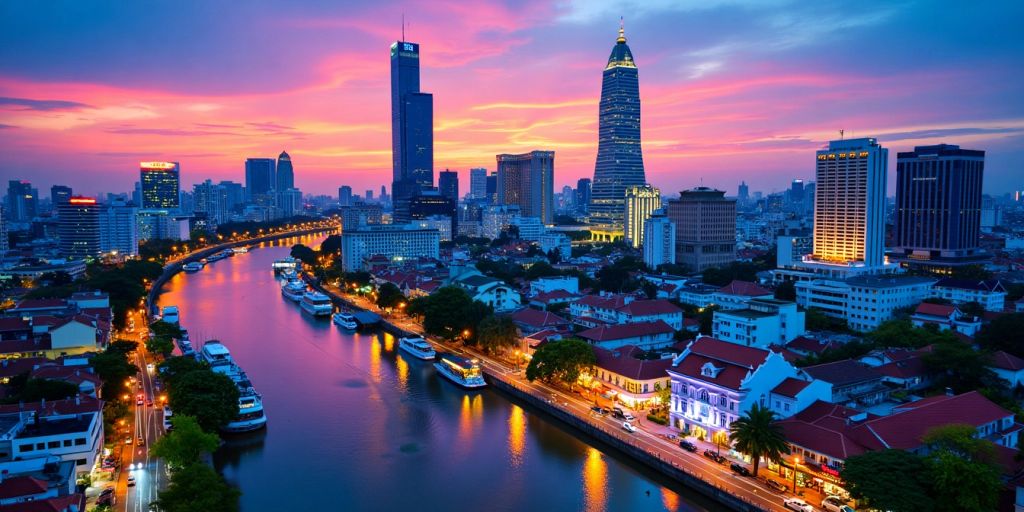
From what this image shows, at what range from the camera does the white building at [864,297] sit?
80.3ft

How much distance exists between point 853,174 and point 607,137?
1603 inches

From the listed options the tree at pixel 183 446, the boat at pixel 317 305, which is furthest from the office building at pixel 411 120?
the tree at pixel 183 446

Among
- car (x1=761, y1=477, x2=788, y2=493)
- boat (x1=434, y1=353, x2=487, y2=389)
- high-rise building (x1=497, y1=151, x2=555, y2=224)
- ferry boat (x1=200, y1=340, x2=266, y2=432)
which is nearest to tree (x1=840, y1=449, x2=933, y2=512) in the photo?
car (x1=761, y1=477, x2=788, y2=493)

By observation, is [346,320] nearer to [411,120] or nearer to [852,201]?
[852,201]

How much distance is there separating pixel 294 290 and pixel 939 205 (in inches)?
1554

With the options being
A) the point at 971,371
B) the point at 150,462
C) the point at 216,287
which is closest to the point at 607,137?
the point at 216,287

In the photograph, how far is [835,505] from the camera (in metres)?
10.5

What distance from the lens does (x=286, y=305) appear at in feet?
111

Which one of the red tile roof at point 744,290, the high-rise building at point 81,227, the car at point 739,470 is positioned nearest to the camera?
the car at point 739,470

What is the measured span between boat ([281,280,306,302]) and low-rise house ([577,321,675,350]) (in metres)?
19.3

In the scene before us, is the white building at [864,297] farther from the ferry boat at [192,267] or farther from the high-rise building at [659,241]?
the ferry boat at [192,267]

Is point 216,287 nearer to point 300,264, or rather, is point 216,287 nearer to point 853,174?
point 300,264

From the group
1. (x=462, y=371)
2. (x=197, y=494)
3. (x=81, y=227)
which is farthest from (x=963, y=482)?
(x=81, y=227)

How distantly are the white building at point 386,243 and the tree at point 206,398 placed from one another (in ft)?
97.0
